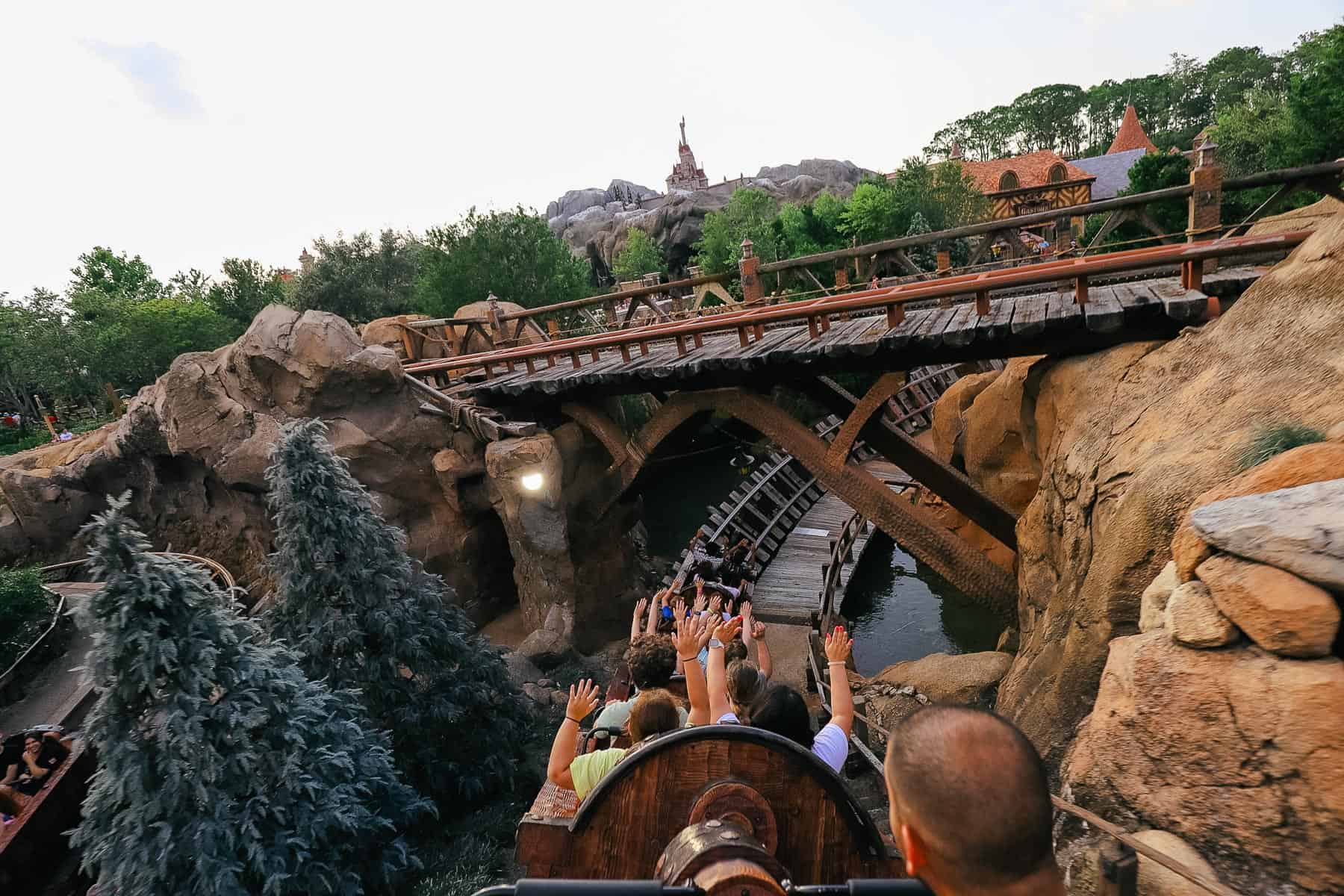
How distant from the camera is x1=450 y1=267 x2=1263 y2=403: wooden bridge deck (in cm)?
553

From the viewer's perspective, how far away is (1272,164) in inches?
869

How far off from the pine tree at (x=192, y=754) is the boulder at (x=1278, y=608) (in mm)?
5717

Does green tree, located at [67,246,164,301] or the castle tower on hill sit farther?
the castle tower on hill

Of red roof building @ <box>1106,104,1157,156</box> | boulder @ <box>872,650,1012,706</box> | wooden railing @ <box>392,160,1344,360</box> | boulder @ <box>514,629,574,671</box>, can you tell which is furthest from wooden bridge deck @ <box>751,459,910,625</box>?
red roof building @ <box>1106,104,1157,156</box>

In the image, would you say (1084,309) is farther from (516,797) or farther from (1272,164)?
(1272,164)

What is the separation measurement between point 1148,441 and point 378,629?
264 inches

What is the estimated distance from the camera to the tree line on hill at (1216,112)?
1803 centimetres

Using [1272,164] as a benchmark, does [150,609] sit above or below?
below

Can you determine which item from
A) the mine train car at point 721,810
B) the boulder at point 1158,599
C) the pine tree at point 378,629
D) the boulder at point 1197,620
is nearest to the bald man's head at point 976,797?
the mine train car at point 721,810

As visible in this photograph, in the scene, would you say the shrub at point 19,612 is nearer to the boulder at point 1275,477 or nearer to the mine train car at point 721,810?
the mine train car at point 721,810

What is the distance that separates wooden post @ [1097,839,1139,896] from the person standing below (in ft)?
4.40

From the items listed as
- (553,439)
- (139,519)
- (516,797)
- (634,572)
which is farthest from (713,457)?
(516,797)

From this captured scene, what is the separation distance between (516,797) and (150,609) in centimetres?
405

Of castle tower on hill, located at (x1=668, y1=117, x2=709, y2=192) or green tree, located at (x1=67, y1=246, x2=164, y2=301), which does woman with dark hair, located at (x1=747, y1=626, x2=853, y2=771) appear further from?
castle tower on hill, located at (x1=668, y1=117, x2=709, y2=192)
